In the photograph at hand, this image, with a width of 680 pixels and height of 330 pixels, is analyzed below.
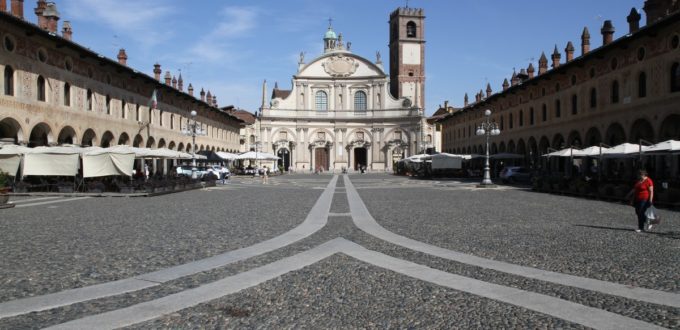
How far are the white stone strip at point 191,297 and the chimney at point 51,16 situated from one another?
30.1m

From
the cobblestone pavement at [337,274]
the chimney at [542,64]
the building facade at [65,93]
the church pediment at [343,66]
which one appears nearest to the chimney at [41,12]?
the building facade at [65,93]

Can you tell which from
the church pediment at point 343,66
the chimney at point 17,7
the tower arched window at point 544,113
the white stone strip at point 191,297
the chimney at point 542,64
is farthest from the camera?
the church pediment at point 343,66

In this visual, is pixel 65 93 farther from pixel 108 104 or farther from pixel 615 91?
pixel 615 91

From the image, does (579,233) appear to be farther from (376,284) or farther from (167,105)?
(167,105)

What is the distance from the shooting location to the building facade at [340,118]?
83812mm

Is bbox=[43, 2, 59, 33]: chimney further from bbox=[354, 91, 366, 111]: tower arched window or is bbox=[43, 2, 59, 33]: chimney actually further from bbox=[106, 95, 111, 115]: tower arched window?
bbox=[354, 91, 366, 111]: tower arched window

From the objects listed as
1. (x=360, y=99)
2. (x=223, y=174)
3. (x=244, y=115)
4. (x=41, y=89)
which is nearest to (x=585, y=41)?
(x=223, y=174)

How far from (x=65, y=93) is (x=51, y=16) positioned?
5472mm

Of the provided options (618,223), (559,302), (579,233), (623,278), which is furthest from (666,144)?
(559,302)

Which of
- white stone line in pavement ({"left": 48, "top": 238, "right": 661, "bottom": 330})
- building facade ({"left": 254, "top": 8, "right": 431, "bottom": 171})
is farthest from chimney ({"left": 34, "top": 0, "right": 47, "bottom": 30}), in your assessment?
building facade ({"left": 254, "top": 8, "right": 431, "bottom": 171})

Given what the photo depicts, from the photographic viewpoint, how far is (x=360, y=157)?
86.3m

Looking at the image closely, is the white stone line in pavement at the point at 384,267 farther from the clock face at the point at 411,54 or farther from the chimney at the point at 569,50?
the clock face at the point at 411,54

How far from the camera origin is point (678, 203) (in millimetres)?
18172

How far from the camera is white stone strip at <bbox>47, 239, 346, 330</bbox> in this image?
5.25 meters
